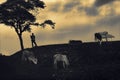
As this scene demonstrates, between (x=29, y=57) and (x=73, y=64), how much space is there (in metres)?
9.26

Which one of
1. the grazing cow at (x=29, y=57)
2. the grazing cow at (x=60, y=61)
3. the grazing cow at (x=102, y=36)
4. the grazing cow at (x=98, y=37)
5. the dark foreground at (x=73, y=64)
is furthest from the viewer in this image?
the grazing cow at (x=102, y=36)

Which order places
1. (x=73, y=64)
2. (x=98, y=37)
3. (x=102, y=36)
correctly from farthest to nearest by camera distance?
1. (x=102, y=36)
2. (x=98, y=37)
3. (x=73, y=64)

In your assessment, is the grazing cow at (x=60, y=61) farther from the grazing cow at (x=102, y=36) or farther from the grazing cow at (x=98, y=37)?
the grazing cow at (x=102, y=36)

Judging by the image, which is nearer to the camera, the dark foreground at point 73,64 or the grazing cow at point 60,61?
the dark foreground at point 73,64

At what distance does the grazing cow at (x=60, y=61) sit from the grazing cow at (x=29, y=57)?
14.1ft

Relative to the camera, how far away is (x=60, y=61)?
85.1 meters

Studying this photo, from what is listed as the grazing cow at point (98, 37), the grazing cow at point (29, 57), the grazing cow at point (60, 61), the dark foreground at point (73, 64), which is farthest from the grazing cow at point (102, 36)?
the grazing cow at point (29, 57)

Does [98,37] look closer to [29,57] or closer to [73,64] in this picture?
[73,64]

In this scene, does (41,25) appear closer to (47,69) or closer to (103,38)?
(103,38)

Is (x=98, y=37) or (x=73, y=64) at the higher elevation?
(x=98, y=37)

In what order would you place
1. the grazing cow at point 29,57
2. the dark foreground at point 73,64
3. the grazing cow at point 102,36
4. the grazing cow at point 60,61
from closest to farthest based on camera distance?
the dark foreground at point 73,64, the grazing cow at point 60,61, the grazing cow at point 29,57, the grazing cow at point 102,36

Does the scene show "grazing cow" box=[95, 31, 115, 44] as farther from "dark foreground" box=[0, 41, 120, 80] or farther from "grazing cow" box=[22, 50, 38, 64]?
"grazing cow" box=[22, 50, 38, 64]

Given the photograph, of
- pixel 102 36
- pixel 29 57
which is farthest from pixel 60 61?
pixel 102 36

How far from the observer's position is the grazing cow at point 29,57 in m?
87.5
